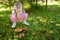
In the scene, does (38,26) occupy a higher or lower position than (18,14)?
lower

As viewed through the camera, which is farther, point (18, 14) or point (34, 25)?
point (34, 25)

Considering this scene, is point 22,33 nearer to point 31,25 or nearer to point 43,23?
point 31,25

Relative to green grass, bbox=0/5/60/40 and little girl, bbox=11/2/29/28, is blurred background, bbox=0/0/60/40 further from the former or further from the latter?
little girl, bbox=11/2/29/28

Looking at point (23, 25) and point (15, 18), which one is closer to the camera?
point (15, 18)

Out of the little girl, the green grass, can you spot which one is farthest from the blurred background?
the little girl

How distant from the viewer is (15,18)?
153 inches

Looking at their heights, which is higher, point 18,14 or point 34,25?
point 18,14

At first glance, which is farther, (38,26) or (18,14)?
(38,26)

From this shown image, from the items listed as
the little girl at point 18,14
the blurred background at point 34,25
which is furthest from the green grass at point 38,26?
the little girl at point 18,14

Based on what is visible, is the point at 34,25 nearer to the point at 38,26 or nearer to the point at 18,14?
the point at 38,26

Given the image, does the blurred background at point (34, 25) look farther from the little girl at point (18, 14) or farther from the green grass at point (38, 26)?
the little girl at point (18, 14)

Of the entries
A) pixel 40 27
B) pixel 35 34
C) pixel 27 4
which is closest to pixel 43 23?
pixel 40 27

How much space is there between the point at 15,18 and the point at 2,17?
108 cm

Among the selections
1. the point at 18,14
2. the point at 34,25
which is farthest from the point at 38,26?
the point at 18,14
